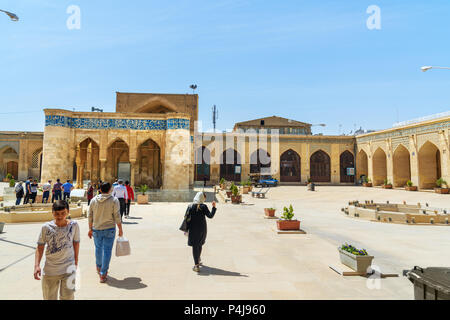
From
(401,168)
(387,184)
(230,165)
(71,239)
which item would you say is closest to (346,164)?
(387,184)

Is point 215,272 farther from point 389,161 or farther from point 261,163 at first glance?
point 261,163

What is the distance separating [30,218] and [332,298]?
9143mm

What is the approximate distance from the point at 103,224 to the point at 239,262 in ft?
7.79

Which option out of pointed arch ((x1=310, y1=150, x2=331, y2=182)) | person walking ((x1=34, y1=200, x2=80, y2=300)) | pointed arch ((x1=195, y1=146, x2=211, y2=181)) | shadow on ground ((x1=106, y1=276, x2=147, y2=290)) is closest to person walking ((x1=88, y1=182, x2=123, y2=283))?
shadow on ground ((x1=106, y1=276, x2=147, y2=290))

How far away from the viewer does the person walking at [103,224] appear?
3.87m

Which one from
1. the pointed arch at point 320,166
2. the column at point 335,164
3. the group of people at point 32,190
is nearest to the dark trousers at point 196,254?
the group of people at point 32,190

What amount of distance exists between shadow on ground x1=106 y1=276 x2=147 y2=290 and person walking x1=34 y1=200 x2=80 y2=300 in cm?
121

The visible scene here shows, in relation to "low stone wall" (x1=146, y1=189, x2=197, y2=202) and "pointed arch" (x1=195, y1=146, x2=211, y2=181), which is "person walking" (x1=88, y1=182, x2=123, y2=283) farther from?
"pointed arch" (x1=195, y1=146, x2=211, y2=181)

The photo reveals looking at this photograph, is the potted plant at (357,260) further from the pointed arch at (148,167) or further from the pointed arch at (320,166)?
the pointed arch at (320,166)

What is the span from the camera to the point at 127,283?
382 cm

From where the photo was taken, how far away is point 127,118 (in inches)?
742

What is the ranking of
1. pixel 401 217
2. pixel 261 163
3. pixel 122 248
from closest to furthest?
pixel 122 248 → pixel 401 217 → pixel 261 163

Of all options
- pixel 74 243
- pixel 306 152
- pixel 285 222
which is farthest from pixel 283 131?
pixel 74 243

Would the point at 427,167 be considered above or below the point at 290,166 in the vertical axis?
below
